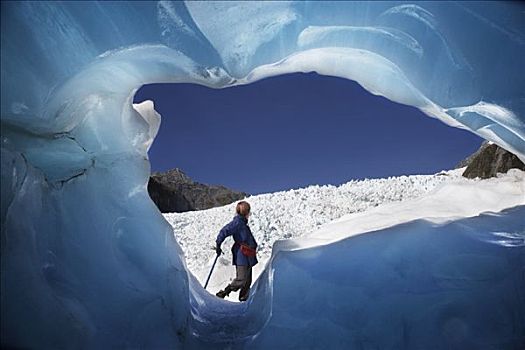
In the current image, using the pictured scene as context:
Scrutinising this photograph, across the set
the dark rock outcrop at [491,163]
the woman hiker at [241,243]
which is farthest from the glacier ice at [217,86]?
the dark rock outcrop at [491,163]

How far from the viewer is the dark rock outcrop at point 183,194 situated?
64.4 ft

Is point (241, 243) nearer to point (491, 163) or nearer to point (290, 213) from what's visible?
point (290, 213)

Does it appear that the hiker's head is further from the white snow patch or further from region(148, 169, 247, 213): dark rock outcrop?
region(148, 169, 247, 213): dark rock outcrop

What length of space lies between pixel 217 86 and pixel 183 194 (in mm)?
21709

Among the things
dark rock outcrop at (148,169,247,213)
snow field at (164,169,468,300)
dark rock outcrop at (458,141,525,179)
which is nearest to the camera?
dark rock outcrop at (458,141,525,179)

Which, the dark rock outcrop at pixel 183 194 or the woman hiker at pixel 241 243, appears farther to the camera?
the dark rock outcrop at pixel 183 194

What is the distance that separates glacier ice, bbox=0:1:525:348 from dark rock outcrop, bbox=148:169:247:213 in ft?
53.1

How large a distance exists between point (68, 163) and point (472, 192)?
3.07 metres

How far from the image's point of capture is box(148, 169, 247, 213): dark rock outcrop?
19.6m

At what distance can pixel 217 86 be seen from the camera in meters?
2.37

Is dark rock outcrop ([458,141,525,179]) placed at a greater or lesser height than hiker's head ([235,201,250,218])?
greater

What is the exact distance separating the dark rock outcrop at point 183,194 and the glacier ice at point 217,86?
16.2 meters

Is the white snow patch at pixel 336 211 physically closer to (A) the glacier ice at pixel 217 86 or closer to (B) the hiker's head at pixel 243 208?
(B) the hiker's head at pixel 243 208

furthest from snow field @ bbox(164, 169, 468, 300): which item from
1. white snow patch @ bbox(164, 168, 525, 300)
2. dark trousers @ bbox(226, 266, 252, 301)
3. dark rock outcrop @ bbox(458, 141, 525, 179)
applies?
dark trousers @ bbox(226, 266, 252, 301)
